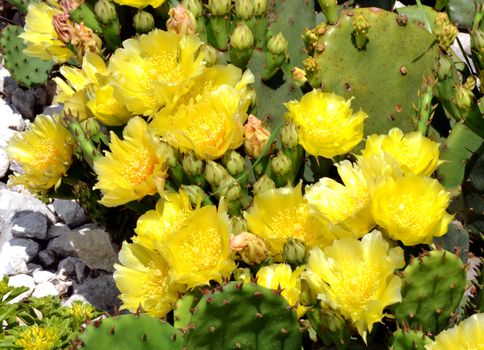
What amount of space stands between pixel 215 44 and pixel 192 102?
254 mm

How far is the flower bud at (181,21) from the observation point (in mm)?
1783

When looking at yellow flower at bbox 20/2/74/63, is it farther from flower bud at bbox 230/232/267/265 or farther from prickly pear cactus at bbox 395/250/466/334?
prickly pear cactus at bbox 395/250/466/334

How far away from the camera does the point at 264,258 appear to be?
1.58 m

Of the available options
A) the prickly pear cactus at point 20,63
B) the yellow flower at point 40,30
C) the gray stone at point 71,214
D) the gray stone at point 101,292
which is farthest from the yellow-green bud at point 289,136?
the prickly pear cactus at point 20,63

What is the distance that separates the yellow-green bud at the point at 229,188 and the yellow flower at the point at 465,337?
54cm

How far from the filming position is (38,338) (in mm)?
1790

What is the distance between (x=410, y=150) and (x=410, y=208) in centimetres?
24

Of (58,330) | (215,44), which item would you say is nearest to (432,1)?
(215,44)

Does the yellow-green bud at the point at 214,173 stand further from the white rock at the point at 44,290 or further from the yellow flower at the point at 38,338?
the white rock at the point at 44,290

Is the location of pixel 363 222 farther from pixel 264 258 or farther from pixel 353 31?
pixel 353 31

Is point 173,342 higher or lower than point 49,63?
higher

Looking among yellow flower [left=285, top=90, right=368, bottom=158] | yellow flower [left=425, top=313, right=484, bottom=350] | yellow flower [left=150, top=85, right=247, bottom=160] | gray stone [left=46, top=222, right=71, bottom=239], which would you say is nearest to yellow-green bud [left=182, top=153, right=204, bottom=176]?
yellow flower [left=150, top=85, right=247, bottom=160]

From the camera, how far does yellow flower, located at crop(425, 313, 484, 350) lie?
4.02 ft

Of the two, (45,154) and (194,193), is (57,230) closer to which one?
(45,154)
